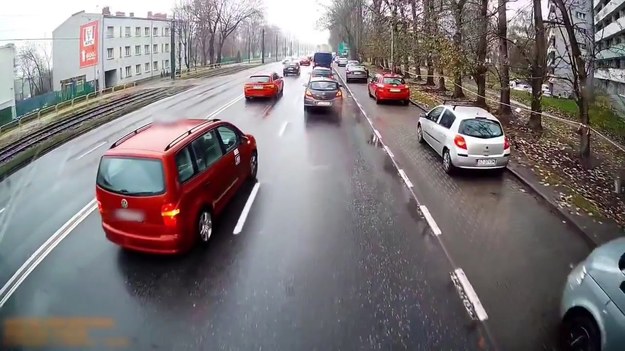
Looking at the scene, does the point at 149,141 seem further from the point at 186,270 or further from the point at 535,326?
the point at 535,326

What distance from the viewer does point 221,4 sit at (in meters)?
61.4

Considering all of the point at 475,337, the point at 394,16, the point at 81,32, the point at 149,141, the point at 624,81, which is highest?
the point at 81,32

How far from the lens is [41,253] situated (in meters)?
6.31

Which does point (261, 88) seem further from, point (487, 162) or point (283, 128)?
point (487, 162)

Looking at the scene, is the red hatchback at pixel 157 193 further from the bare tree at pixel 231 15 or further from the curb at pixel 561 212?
the bare tree at pixel 231 15

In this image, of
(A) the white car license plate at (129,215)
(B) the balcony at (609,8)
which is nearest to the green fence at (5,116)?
(A) the white car license plate at (129,215)

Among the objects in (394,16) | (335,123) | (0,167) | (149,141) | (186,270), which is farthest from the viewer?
(394,16)

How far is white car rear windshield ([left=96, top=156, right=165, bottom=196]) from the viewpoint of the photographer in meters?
5.64

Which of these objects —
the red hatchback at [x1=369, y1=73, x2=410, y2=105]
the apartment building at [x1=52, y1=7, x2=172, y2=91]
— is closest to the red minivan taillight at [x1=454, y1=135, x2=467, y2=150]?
the red hatchback at [x1=369, y1=73, x2=410, y2=105]

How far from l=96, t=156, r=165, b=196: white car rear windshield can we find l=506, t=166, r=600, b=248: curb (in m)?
6.26

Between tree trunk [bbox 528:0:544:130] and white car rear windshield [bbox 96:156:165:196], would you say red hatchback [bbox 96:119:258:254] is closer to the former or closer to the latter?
white car rear windshield [bbox 96:156:165:196]

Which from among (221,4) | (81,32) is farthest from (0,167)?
(221,4)

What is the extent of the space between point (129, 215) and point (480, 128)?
750 centimetres

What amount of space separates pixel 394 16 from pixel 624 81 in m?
26.2
